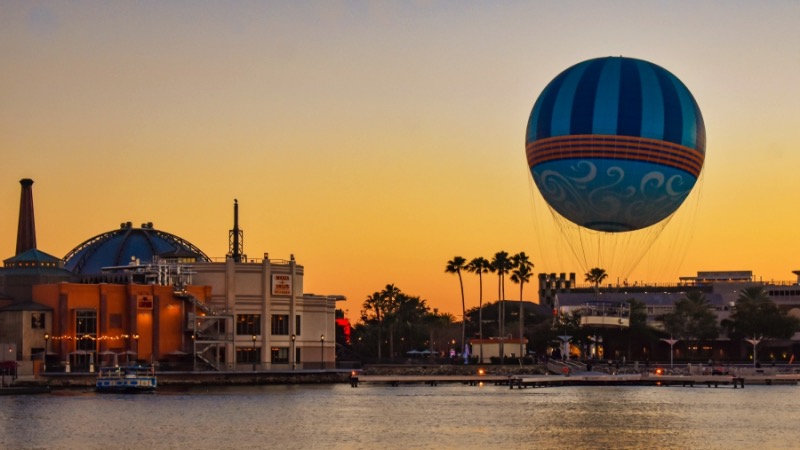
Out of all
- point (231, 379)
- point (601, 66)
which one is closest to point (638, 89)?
point (601, 66)

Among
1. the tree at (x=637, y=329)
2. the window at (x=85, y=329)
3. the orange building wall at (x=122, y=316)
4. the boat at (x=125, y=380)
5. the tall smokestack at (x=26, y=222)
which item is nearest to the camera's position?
the boat at (x=125, y=380)

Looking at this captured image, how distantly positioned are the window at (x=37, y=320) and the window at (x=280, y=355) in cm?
2224

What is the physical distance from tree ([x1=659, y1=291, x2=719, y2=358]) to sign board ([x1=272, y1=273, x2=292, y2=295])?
5673cm

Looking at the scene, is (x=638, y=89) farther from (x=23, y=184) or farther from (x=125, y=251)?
(x=23, y=184)

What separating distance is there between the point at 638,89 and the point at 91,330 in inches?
2312

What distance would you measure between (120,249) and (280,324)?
23730 millimetres

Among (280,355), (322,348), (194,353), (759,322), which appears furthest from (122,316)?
(759,322)

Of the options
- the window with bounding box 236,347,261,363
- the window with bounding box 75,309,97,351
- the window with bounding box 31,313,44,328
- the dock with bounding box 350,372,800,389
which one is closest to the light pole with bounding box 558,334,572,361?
the dock with bounding box 350,372,800,389

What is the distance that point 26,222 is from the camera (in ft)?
506

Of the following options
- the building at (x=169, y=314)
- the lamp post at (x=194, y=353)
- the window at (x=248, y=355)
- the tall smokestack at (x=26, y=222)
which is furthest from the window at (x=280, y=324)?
the tall smokestack at (x=26, y=222)

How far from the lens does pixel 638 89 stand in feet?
275

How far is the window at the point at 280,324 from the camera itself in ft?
436

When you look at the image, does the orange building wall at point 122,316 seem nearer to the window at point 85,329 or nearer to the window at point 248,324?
the window at point 85,329

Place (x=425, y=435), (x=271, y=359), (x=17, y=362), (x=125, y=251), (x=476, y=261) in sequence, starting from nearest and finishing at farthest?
(x=425, y=435), (x=17, y=362), (x=271, y=359), (x=125, y=251), (x=476, y=261)
